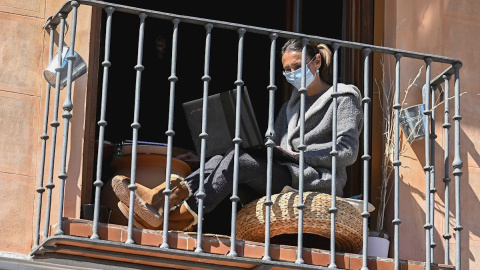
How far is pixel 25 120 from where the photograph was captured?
8125 millimetres

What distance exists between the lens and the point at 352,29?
9.40 meters

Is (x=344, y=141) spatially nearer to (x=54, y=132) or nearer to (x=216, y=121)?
(x=216, y=121)

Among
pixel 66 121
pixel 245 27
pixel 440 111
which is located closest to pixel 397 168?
pixel 440 111

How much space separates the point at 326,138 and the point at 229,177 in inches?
27.9

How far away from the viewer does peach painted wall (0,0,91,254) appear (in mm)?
7961

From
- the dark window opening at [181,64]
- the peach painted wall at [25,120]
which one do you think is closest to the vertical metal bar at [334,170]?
the peach painted wall at [25,120]

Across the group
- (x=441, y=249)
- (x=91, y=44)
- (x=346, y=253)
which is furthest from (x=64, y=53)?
(x=441, y=249)

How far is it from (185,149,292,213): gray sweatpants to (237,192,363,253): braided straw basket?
16 centimetres

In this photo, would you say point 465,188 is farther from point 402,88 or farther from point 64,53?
point 64,53

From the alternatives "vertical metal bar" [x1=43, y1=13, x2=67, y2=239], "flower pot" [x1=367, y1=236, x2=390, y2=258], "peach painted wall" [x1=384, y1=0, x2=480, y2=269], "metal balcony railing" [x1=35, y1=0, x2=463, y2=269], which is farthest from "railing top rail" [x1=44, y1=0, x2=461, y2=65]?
"flower pot" [x1=367, y1=236, x2=390, y2=258]

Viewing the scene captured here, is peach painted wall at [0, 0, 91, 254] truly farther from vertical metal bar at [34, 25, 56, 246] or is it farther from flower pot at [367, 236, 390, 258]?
flower pot at [367, 236, 390, 258]

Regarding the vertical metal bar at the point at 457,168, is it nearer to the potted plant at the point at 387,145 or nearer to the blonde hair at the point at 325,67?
the potted plant at the point at 387,145

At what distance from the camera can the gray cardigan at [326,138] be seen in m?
8.25

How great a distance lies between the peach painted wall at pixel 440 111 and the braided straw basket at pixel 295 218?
23.3 inches
